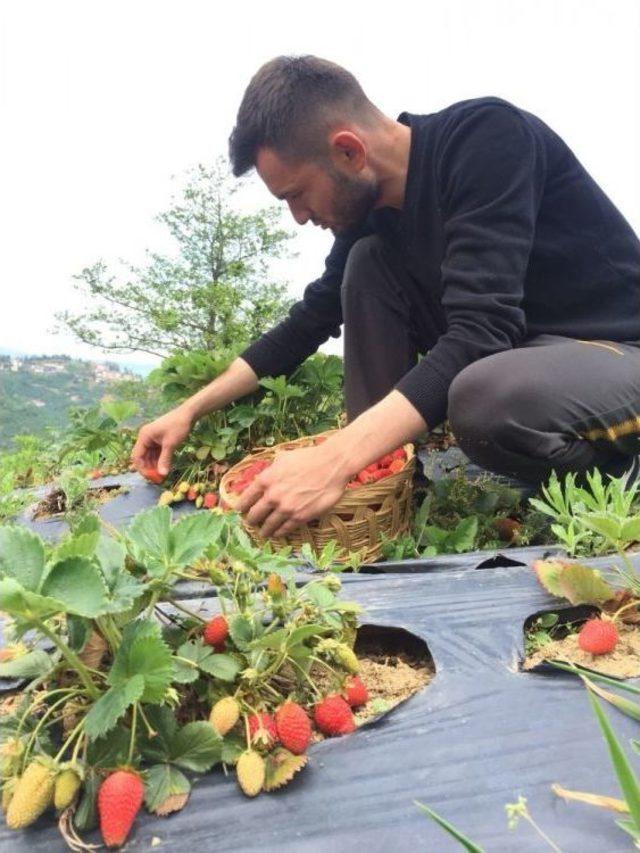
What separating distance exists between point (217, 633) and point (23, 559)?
28cm

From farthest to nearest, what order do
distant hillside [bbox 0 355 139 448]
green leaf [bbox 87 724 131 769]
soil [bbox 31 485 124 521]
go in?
distant hillside [bbox 0 355 139 448]
soil [bbox 31 485 124 521]
green leaf [bbox 87 724 131 769]

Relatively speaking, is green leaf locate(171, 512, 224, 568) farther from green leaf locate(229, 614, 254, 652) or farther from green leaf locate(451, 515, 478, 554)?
green leaf locate(451, 515, 478, 554)

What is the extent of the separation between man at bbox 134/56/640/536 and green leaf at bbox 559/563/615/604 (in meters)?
Answer: 0.56

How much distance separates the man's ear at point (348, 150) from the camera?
1854mm

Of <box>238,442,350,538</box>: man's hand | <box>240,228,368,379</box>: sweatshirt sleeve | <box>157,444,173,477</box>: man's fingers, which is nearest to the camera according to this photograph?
<box>238,442,350,538</box>: man's hand

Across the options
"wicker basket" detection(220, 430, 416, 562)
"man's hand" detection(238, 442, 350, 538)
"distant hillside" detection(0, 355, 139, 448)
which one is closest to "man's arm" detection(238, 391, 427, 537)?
"man's hand" detection(238, 442, 350, 538)

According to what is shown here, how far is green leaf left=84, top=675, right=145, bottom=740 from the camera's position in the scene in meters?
0.72

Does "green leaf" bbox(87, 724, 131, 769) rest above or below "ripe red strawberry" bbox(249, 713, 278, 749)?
above

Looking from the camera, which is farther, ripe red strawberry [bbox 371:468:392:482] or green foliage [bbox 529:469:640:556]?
ripe red strawberry [bbox 371:468:392:482]

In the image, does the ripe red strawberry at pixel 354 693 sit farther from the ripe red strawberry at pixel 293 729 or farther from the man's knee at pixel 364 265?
the man's knee at pixel 364 265

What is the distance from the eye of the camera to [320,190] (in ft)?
6.35

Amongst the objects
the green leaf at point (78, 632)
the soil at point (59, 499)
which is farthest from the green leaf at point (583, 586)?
the soil at point (59, 499)

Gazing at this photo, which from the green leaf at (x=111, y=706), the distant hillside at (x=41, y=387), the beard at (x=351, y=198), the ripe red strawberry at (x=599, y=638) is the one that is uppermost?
the beard at (x=351, y=198)

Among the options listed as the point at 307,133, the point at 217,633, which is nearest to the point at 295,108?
the point at 307,133
